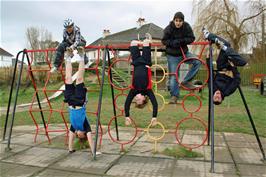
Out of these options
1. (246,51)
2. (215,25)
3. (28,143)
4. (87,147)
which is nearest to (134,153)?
(87,147)

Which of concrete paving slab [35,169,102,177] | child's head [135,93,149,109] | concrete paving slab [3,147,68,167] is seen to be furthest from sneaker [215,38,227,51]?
concrete paving slab [3,147,68,167]

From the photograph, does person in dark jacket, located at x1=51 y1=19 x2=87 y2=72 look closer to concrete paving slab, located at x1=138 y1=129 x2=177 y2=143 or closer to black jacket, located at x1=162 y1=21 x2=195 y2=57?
black jacket, located at x1=162 y1=21 x2=195 y2=57

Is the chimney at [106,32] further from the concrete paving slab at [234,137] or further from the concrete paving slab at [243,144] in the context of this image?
the concrete paving slab at [243,144]

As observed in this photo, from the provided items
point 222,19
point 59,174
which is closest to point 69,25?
point 59,174

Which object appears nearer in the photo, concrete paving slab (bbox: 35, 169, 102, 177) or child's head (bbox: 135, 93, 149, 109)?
concrete paving slab (bbox: 35, 169, 102, 177)

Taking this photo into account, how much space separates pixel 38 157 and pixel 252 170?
335 centimetres

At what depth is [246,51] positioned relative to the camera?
67.5 ft

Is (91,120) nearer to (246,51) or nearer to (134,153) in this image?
(134,153)

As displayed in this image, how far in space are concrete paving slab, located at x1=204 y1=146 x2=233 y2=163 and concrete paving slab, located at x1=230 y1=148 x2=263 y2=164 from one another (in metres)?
0.11

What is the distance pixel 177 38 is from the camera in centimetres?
454

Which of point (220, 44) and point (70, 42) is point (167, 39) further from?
point (70, 42)

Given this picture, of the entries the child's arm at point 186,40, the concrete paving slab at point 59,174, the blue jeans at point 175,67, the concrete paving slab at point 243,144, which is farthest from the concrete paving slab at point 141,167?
the child's arm at point 186,40

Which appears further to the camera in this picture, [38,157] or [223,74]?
[38,157]

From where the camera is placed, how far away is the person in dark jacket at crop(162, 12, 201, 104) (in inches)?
176
